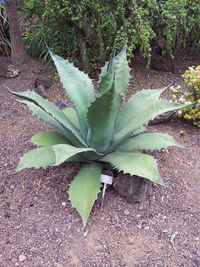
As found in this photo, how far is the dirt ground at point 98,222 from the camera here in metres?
1.74

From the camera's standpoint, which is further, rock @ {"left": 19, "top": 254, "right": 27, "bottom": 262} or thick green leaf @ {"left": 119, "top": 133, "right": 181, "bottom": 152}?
thick green leaf @ {"left": 119, "top": 133, "right": 181, "bottom": 152}

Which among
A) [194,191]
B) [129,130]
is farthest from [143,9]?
[194,191]

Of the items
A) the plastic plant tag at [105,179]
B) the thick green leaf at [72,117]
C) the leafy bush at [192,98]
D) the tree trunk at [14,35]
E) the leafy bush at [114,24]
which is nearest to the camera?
the plastic plant tag at [105,179]

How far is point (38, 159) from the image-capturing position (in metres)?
1.95

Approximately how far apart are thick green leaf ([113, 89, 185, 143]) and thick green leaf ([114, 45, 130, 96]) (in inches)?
6.8

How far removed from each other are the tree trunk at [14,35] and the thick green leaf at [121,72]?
1485 mm

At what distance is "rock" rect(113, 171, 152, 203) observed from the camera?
6.29ft

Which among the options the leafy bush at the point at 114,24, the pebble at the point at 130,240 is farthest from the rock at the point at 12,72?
the pebble at the point at 130,240

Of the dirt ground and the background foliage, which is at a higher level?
the background foliage

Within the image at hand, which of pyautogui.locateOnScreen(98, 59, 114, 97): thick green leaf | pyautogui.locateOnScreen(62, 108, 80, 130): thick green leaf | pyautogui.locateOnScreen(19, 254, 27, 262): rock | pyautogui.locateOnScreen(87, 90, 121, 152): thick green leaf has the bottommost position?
pyautogui.locateOnScreen(19, 254, 27, 262): rock

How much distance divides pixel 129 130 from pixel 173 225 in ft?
1.95

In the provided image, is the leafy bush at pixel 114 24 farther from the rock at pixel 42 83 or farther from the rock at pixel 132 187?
the rock at pixel 132 187

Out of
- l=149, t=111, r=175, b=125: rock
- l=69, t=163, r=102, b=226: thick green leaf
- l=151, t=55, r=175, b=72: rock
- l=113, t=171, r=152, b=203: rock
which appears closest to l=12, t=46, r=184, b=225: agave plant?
l=69, t=163, r=102, b=226: thick green leaf

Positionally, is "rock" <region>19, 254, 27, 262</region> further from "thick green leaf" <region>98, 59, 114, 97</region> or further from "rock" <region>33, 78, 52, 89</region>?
"rock" <region>33, 78, 52, 89</region>
